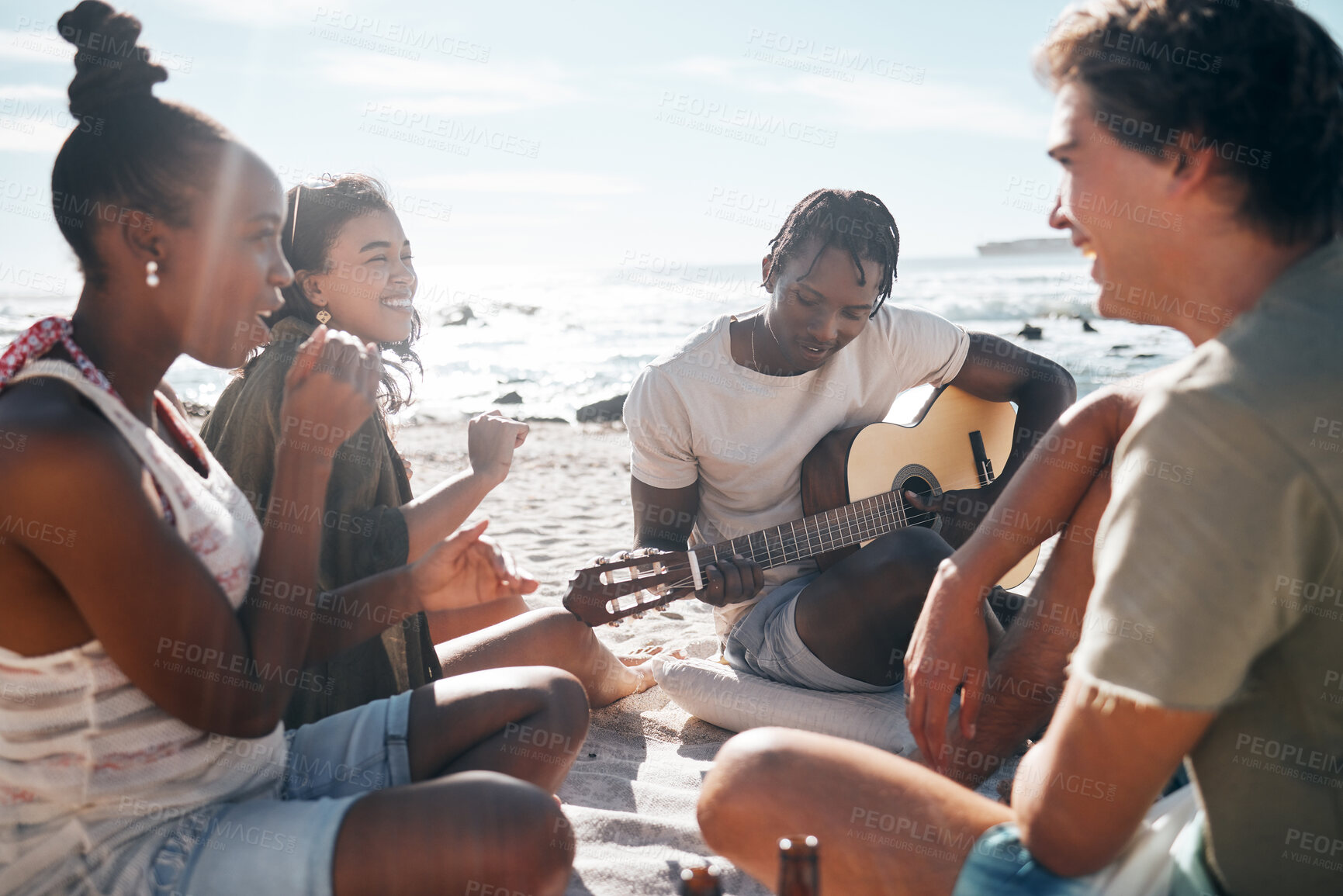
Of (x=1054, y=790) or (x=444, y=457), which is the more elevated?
(x=1054, y=790)

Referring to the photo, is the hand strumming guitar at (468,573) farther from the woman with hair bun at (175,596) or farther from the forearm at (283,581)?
the forearm at (283,581)

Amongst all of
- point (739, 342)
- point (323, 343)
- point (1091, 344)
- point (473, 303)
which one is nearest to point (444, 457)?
point (739, 342)

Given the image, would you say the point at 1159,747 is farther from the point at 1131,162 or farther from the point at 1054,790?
the point at 1131,162

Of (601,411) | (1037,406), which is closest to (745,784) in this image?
(1037,406)

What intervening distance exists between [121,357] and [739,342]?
2354 millimetres

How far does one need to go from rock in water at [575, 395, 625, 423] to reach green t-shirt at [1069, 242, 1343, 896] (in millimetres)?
10769

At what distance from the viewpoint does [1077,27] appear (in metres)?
1.50

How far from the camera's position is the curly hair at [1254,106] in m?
1.36

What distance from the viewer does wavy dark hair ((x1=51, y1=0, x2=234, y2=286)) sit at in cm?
172

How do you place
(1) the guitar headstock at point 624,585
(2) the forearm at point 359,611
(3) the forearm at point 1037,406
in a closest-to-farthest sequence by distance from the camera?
(2) the forearm at point 359,611 → (1) the guitar headstock at point 624,585 → (3) the forearm at point 1037,406

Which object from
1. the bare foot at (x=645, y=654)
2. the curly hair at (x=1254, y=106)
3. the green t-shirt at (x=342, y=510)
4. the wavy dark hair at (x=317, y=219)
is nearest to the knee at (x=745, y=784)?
the curly hair at (x=1254, y=106)

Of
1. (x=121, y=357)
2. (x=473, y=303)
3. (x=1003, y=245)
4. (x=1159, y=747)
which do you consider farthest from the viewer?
(x=1003, y=245)

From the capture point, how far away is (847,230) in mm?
3633

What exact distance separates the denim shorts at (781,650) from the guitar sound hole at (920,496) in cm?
50
